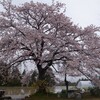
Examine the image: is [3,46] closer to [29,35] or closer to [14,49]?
[14,49]

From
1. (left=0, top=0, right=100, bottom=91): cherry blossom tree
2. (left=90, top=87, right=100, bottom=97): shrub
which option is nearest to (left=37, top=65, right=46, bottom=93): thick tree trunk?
(left=0, top=0, right=100, bottom=91): cherry blossom tree

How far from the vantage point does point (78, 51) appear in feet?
78.2

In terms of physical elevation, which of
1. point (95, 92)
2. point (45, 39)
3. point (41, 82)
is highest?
point (45, 39)

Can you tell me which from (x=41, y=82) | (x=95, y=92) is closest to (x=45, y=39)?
(x=41, y=82)

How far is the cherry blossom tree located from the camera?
22797 mm

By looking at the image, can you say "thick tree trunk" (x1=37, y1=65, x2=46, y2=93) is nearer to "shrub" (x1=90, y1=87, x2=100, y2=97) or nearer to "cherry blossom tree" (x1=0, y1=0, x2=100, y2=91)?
"cherry blossom tree" (x1=0, y1=0, x2=100, y2=91)

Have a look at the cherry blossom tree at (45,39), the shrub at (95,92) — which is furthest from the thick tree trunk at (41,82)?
the shrub at (95,92)

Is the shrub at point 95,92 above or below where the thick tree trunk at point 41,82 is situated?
below

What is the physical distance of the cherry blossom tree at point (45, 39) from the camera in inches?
898

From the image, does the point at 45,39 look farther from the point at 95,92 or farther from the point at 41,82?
the point at 95,92

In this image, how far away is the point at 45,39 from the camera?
22703 mm

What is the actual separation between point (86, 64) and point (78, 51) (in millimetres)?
1825

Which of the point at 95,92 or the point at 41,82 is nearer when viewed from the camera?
the point at 41,82

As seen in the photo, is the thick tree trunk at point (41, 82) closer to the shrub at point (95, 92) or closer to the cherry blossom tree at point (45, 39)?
the cherry blossom tree at point (45, 39)
